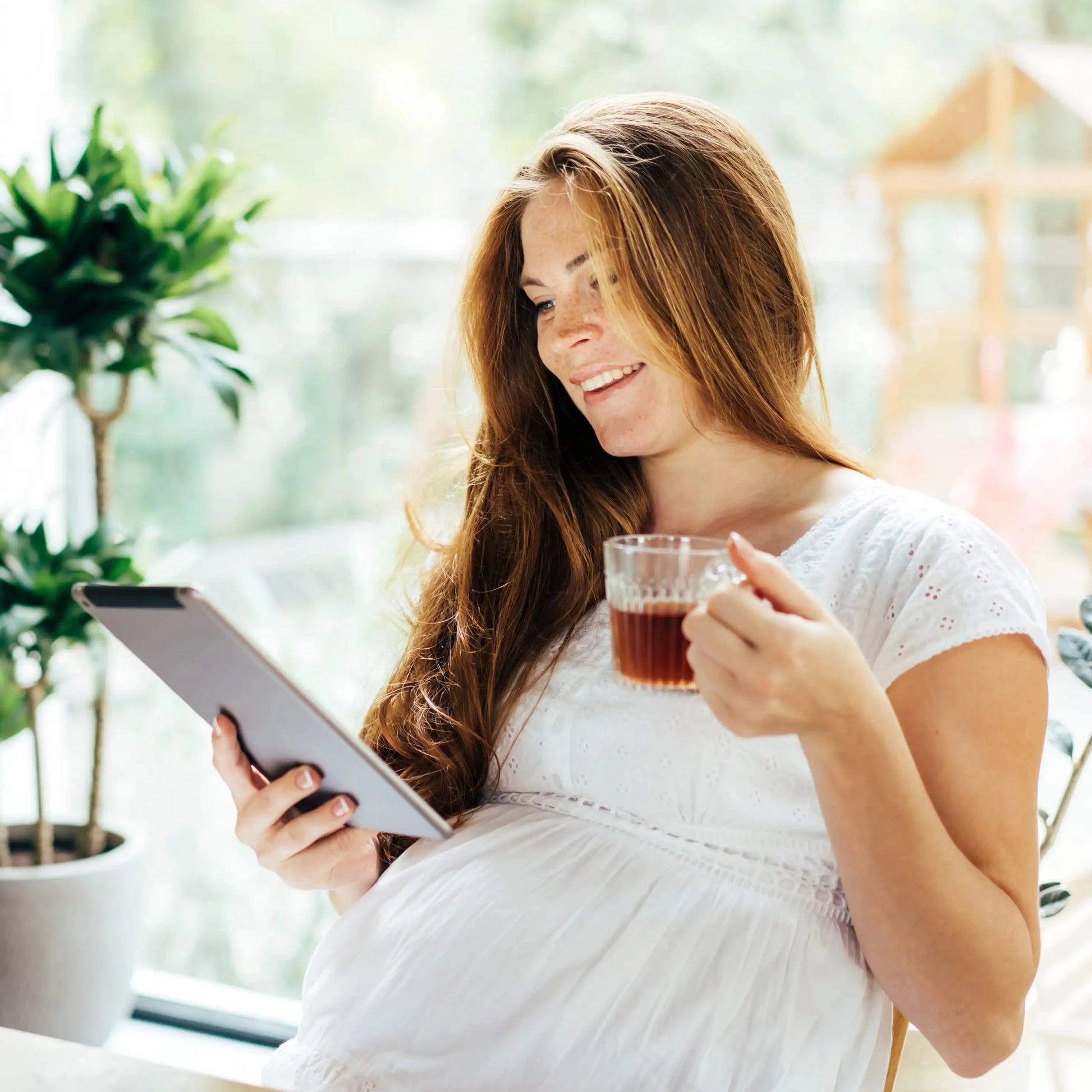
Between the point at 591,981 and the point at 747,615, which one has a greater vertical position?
the point at 747,615

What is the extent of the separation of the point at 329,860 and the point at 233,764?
185mm

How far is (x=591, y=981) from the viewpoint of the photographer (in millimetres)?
1166

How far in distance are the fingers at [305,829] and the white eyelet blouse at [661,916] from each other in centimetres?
13

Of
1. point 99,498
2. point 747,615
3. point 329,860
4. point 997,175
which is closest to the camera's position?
point 747,615

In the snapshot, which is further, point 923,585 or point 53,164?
point 53,164

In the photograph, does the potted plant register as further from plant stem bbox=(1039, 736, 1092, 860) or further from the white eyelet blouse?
plant stem bbox=(1039, 736, 1092, 860)

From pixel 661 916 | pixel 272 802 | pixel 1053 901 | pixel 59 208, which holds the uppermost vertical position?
pixel 59 208

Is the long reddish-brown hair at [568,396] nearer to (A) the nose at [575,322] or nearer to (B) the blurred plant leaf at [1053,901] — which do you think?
(A) the nose at [575,322]

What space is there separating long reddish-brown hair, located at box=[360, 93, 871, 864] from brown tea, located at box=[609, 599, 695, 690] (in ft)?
1.54

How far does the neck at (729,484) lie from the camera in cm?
141

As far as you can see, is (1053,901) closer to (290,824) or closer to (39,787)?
(290,824)

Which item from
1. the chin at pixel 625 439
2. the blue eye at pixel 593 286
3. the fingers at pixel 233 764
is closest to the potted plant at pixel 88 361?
the blue eye at pixel 593 286

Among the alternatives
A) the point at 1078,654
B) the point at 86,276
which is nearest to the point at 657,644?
the point at 1078,654

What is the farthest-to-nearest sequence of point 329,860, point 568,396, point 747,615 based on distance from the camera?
point 568,396 → point 329,860 → point 747,615
